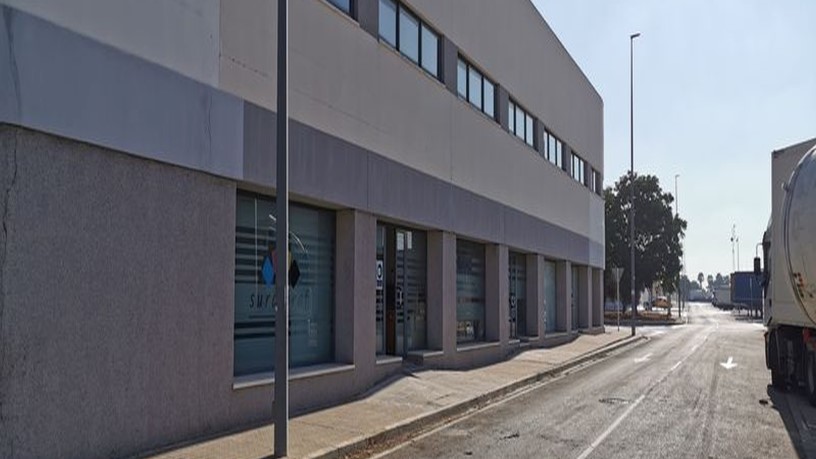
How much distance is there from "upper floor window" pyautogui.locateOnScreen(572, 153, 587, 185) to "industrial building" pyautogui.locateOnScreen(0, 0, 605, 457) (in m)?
14.2

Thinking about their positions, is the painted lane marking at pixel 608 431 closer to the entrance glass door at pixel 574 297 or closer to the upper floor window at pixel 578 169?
the entrance glass door at pixel 574 297

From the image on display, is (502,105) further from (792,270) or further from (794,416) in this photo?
(794,416)

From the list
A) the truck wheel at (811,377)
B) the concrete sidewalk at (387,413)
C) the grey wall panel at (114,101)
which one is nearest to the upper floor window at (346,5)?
the grey wall panel at (114,101)

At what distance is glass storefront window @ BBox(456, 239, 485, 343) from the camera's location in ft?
68.6

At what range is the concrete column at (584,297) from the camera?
36562mm

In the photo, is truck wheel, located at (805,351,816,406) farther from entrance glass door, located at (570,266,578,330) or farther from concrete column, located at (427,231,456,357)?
entrance glass door, located at (570,266,578,330)

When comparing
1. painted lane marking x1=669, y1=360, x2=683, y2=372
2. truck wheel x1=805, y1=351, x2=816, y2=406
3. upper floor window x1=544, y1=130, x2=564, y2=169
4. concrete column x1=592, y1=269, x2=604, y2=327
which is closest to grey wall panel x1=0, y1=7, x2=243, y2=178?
truck wheel x1=805, y1=351, x2=816, y2=406

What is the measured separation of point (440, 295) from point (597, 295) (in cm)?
2373

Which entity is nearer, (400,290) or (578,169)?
(400,290)

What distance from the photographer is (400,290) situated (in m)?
17.3

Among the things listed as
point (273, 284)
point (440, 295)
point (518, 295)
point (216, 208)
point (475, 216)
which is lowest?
point (518, 295)

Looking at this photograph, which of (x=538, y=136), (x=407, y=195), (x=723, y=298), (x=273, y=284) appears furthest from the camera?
(x=723, y=298)

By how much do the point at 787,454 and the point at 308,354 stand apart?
7.38 m

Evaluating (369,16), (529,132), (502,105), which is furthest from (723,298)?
(369,16)
